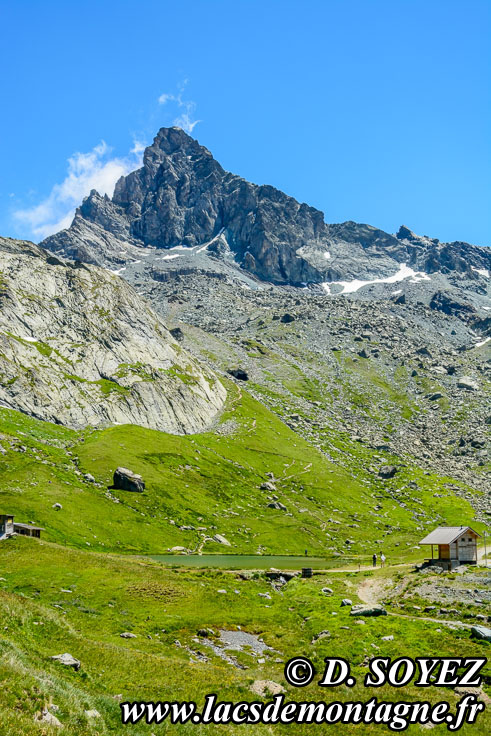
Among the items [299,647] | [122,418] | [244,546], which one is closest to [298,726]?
[299,647]

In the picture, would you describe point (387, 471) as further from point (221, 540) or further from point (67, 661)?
point (67, 661)

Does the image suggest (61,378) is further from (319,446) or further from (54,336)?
(319,446)

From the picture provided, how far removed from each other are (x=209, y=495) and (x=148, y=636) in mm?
102131

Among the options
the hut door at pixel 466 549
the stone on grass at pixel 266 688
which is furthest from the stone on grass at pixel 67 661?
the hut door at pixel 466 549

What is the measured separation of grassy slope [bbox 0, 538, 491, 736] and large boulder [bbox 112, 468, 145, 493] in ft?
192

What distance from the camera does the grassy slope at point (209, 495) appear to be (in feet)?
332

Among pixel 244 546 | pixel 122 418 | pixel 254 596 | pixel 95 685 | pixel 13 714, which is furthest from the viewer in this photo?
pixel 122 418

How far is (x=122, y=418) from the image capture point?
167 m

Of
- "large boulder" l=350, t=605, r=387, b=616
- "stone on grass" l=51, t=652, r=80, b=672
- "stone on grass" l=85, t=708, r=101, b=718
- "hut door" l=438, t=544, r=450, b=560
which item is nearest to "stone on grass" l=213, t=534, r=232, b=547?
"hut door" l=438, t=544, r=450, b=560

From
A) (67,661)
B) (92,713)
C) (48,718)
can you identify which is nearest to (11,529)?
(67,661)

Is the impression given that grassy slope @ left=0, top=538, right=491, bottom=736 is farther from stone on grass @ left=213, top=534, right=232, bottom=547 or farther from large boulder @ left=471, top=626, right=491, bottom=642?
stone on grass @ left=213, top=534, right=232, bottom=547

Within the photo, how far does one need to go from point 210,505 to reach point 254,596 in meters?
79.2

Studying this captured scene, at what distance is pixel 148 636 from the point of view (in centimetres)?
3562

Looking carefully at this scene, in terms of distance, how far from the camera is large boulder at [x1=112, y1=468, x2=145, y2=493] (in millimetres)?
120369
